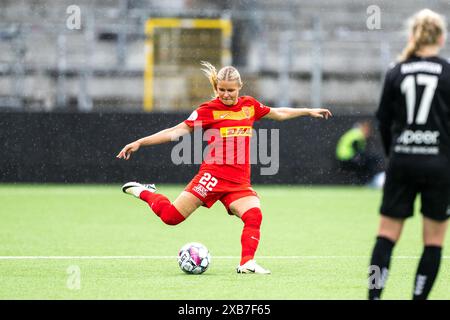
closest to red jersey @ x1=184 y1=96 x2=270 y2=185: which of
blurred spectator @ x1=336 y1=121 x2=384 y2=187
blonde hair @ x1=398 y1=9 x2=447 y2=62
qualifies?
blonde hair @ x1=398 y1=9 x2=447 y2=62

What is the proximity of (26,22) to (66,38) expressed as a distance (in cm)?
158

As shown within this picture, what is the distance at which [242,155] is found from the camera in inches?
362

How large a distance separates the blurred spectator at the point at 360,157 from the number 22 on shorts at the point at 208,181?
11587 millimetres

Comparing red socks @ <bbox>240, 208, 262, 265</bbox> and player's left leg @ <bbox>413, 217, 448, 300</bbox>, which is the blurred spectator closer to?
red socks @ <bbox>240, 208, 262, 265</bbox>

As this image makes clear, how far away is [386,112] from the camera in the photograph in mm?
6371

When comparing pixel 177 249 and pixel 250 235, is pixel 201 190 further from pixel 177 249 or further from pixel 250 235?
pixel 177 249

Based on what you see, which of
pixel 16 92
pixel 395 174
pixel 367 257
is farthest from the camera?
pixel 16 92

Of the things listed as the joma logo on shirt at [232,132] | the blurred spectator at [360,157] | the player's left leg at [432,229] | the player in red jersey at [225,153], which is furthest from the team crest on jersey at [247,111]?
the blurred spectator at [360,157]

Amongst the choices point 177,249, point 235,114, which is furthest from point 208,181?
point 177,249

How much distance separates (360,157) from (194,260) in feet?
41.4

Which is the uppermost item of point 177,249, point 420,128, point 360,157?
point 420,128
